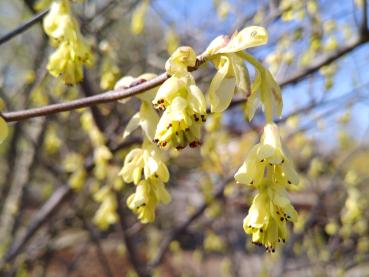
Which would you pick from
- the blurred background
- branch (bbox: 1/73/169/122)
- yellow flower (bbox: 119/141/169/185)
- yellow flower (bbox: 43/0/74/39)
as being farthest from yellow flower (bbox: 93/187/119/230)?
branch (bbox: 1/73/169/122)

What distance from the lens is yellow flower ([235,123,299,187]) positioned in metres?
0.89

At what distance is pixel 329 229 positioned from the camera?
3.94 meters

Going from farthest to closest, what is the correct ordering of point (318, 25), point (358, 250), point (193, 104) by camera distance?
1. point (358, 250)
2. point (318, 25)
3. point (193, 104)

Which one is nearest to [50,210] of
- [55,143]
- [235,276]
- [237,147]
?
[55,143]

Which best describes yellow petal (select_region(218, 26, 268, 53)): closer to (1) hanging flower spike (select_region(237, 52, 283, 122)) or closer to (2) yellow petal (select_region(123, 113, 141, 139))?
(1) hanging flower spike (select_region(237, 52, 283, 122))

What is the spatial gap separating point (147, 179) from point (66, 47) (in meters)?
0.50

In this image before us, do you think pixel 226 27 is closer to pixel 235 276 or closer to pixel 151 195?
pixel 235 276

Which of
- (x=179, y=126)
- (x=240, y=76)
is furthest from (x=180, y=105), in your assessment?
(x=240, y=76)

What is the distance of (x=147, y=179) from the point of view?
3.48 ft

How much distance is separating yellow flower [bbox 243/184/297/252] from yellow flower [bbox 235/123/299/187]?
0.09ft

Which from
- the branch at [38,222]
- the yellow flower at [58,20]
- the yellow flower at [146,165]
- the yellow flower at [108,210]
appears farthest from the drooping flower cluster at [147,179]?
the branch at [38,222]

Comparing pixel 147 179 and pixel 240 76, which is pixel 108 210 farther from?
pixel 240 76

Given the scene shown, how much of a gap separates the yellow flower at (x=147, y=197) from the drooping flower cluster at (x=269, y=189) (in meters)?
0.25

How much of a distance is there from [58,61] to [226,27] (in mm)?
3065
